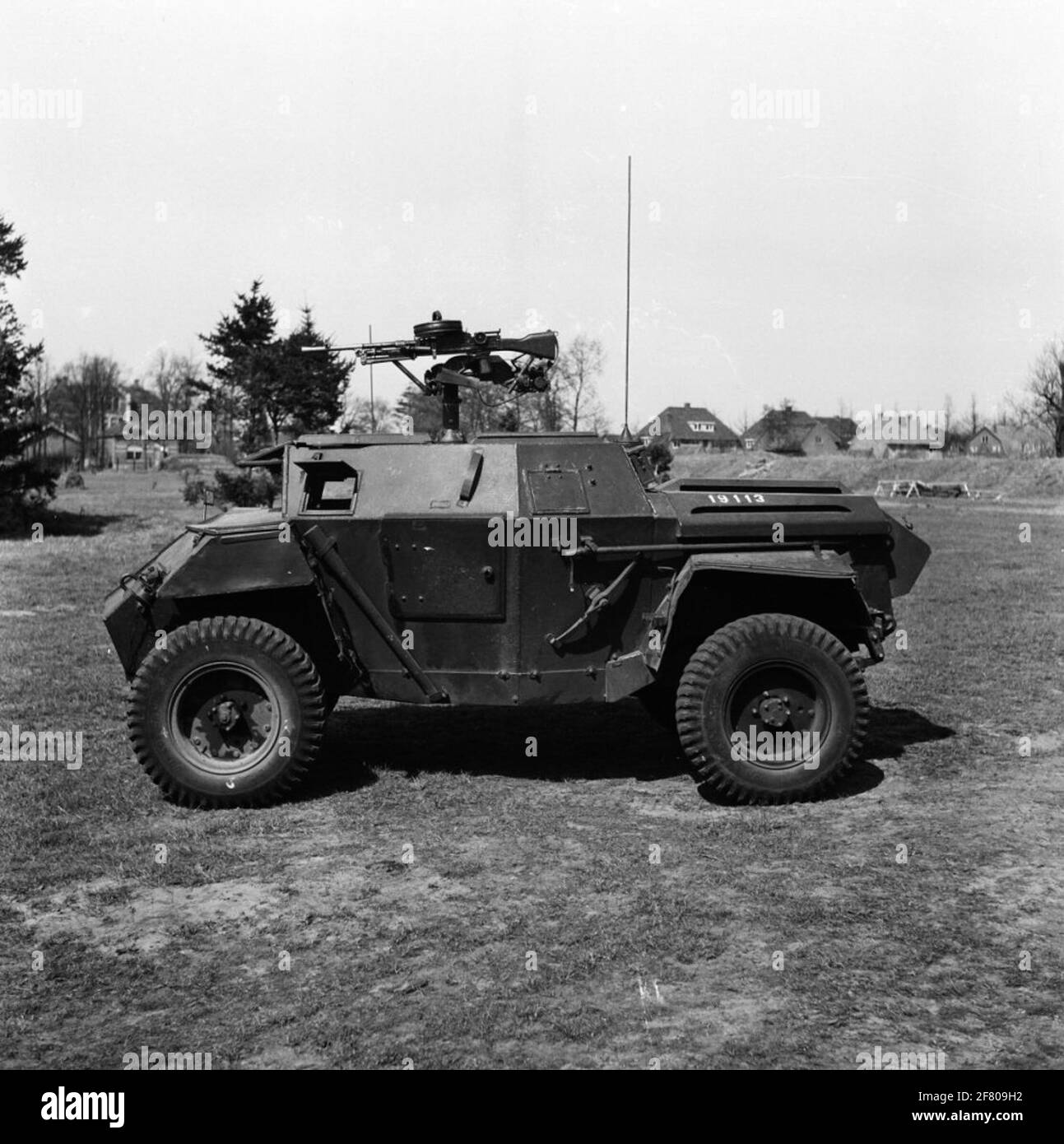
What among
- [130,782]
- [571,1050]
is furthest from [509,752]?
[571,1050]

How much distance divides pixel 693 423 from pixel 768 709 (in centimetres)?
8029

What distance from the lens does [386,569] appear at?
23.6ft

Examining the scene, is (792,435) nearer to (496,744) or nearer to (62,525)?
(62,525)

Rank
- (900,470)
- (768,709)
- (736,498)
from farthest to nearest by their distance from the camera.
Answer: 1. (900,470)
2. (736,498)
3. (768,709)

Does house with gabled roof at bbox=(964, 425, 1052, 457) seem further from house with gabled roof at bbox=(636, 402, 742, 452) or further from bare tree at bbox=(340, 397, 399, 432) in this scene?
bare tree at bbox=(340, 397, 399, 432)

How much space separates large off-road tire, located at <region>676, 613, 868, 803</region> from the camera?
690 centimetres

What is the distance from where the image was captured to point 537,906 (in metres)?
5.52

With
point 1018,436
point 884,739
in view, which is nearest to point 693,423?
point 1018,436

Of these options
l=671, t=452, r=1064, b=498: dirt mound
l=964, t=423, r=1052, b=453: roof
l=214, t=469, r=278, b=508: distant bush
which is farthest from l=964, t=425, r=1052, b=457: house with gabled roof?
l=214, t=469, r=278, b=508: distant bush

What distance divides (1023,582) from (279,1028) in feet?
51.2

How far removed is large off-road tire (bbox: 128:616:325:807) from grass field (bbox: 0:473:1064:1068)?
0.62 feet

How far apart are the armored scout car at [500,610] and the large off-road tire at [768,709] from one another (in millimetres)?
10
